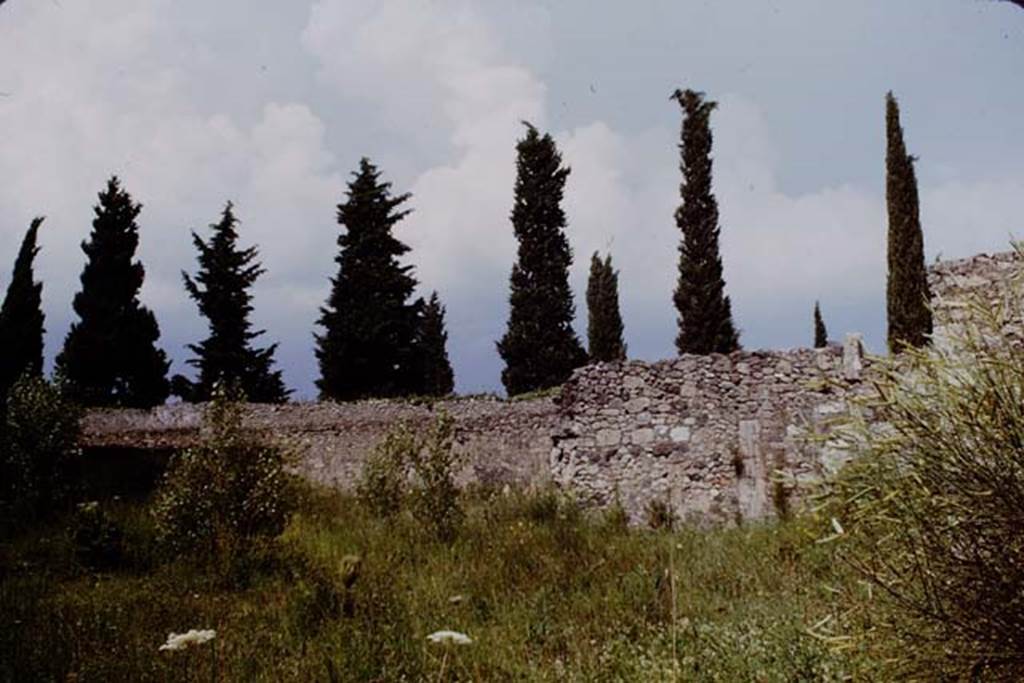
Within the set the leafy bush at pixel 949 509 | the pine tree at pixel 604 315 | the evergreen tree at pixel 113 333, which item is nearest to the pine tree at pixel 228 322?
the evergreen tree at pixel 113 333

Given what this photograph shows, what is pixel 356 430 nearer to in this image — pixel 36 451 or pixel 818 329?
pixel 36 451

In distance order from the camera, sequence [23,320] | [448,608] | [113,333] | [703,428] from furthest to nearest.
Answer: [113,333], [23,320], [703,428], [448,608]

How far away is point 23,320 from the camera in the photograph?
901 inches

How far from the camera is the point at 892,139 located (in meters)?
20.8

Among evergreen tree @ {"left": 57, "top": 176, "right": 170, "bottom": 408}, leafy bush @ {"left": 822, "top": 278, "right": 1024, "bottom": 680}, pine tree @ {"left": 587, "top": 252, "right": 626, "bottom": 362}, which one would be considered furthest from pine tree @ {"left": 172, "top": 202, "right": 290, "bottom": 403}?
leafy bush @ {"left": 822, "top": 278, "right": 1024, "bottom": 680}

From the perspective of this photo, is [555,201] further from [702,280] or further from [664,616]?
[664,616]

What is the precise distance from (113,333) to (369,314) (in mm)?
8568

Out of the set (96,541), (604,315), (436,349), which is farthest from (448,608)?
(436,349)

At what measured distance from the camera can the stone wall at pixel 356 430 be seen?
17.8m

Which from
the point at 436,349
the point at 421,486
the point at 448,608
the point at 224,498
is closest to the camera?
the point at 448,608

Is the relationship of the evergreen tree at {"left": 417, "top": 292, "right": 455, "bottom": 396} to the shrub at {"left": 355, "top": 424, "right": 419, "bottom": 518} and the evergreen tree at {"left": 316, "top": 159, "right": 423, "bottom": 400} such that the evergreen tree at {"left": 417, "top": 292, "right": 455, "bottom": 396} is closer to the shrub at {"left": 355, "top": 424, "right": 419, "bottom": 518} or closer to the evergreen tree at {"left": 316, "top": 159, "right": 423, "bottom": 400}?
the evergreen tree at {"left": 316, "top": 159, "right": 423, "bottom": 400}

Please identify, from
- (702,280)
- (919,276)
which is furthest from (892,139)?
(702,280)

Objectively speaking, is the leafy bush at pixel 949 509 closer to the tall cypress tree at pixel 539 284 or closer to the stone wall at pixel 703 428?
the stone wall at pixel 703 428

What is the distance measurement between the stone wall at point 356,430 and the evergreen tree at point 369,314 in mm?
5431
